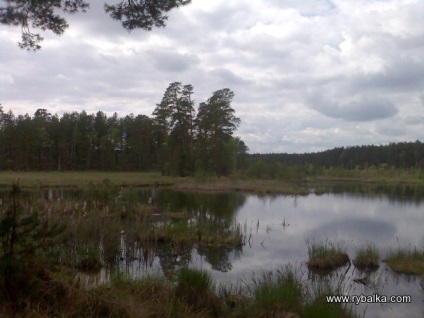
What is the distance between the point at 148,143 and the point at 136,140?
230cm

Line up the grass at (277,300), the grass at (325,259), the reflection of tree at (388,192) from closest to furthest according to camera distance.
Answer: the grass at (277,300)
the grass at (325,259)
the reflection of tree at (388,192)

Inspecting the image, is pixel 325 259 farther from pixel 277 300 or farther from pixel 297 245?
pixel 277 300

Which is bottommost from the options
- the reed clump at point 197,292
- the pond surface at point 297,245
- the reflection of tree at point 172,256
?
the pond surface at point 297,245

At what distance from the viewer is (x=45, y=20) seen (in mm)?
8273

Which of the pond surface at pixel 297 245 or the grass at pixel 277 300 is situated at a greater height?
the grass at pixel 277 300

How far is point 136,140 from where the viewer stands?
7838 centimetres

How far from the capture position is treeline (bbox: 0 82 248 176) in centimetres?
5709

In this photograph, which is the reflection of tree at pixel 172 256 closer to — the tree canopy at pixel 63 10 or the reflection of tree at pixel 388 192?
the tree canopy at pixel 63 10

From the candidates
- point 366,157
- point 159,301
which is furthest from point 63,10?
point 366,157

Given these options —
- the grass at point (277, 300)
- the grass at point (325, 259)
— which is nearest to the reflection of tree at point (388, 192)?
the grass at point (325, 259)

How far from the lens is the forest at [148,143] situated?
5681 centimetres

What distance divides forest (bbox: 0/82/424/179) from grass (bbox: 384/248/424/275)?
116ft

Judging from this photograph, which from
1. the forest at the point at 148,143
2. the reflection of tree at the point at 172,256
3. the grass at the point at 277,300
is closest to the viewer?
the grass at the point at 277,300

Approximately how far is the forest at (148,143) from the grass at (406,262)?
3533 centimetres
